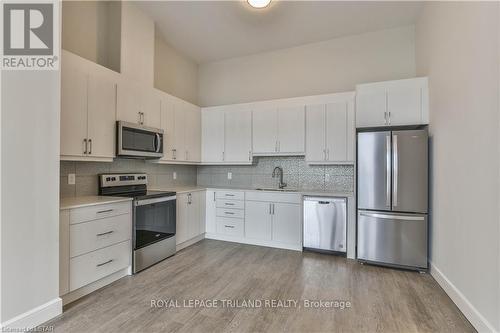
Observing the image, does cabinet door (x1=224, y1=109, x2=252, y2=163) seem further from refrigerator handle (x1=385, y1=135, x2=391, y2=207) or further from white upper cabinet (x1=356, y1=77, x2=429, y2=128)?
refrigerator handle (x1=385, y1=135, x2=391, y2=207)

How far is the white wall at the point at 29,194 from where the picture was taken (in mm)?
Answer: 1772

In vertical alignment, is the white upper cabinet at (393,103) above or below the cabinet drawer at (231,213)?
above

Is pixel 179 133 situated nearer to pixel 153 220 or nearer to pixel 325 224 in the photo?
pixel 153 220

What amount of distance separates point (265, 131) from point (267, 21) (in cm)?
159

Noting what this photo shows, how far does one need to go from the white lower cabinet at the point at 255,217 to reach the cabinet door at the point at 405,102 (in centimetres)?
168

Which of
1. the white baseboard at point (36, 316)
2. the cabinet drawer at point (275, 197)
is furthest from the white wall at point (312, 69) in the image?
the white baseboard at point (36, 316)

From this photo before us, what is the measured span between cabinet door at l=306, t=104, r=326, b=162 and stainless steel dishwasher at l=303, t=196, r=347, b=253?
0.67 m

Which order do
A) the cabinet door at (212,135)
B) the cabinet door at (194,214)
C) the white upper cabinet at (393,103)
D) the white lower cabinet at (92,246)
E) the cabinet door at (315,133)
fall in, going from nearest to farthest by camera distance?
the white lower cabinet at (92,246)
the white upper cabinet at (393,103)
the cabinet door at (315,133)
the cabinet door at (194,214)
the cabinet door at (212,135)

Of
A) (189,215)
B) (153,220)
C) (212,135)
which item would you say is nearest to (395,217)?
(189,215)

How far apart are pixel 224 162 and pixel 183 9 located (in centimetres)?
234

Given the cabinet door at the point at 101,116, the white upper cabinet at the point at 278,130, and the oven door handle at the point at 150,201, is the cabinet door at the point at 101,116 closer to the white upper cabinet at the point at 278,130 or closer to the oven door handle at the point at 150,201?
the oven door handle at the point at 150,201

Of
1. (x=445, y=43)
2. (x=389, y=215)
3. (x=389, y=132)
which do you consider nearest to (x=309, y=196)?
(x=389, y=215)

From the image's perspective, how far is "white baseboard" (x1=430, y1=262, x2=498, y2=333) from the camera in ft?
6.03

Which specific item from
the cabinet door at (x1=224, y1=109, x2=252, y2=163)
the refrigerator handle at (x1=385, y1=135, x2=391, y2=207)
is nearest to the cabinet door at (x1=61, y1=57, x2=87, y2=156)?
the cabinet door at (x1=224, y1=109, x2=252, y2=163)
